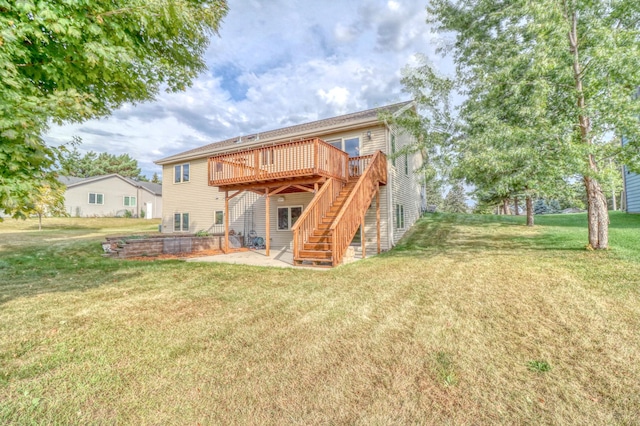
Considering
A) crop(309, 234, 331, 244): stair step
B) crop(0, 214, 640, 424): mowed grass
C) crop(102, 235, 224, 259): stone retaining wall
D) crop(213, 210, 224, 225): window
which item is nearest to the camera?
crop(0, 214, 640, 424): mowed grass

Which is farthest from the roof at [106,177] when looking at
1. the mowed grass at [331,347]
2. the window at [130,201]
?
the mowed grass at [331,347]

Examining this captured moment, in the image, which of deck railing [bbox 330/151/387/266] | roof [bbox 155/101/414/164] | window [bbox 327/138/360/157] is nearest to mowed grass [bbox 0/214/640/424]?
deck railing [bbox 330/151/387/266]

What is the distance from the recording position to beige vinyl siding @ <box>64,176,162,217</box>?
27.6 meters

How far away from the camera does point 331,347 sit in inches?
132

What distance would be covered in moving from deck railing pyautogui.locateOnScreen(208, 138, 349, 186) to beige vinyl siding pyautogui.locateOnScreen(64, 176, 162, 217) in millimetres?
23824

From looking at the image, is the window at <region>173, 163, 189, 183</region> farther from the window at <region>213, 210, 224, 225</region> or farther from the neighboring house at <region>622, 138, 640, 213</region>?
the neighboring house at <region>622, 138, 640, 213</region>

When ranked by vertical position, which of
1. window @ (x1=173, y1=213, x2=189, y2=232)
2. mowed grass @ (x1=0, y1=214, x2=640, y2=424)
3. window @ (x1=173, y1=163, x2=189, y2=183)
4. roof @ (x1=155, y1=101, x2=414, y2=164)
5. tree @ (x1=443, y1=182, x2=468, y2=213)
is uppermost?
roof @ (x1=155, y1=101, x2=414, y2=164)

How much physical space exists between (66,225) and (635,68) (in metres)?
32.2

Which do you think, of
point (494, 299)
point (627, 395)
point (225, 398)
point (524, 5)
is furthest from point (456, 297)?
point (524, 5)

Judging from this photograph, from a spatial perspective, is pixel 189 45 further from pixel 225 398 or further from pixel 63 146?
pixel 225 398

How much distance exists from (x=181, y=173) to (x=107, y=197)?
62.7 ft

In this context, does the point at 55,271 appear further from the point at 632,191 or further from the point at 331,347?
the point at 632,191

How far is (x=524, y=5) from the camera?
7.33 m

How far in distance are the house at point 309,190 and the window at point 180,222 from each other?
0.19 ft
